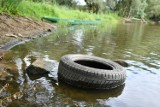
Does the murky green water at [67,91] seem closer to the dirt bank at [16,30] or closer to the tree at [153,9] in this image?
the dirt bank at [16,30]

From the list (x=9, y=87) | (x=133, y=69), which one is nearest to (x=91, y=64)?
(x=133, y=69)

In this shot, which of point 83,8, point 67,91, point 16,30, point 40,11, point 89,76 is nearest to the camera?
point 67,91

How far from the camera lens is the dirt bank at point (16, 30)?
1272 centimetres

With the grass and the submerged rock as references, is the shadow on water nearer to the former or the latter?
the submerged rock

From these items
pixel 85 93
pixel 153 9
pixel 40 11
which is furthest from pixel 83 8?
pixel 85 93

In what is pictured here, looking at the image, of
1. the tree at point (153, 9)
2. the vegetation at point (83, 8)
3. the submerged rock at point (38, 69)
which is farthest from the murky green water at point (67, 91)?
the tree at point (153, 9)

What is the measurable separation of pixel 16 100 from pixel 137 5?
51229mm

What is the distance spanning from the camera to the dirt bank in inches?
501

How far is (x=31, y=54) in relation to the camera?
1103cm

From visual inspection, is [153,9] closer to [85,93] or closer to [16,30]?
[16,30]

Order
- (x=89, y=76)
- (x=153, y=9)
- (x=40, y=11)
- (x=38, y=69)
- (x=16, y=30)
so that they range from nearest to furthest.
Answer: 1. (x=89, y=76)
2. (x=38, y=69)
3. (x=16, y=30)
4. (x=40, y=11)
5. (x=153, y=9)

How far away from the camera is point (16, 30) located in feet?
50.1

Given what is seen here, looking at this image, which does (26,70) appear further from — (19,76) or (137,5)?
(137,5)

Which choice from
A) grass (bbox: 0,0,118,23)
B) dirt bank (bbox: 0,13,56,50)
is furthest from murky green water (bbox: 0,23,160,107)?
grass (bbox: 0,0,118,23)
